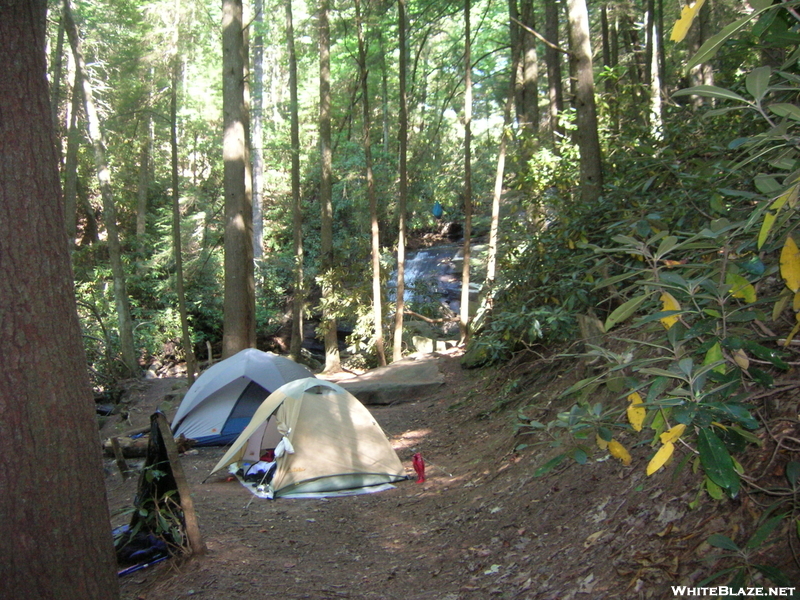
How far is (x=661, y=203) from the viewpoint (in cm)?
522

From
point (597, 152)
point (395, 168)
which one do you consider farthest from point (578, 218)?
point (395, 168)

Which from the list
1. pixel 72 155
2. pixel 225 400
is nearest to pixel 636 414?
pixel 225 400

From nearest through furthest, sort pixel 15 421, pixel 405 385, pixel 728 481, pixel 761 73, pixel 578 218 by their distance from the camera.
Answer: pixel 728 481, pixel 761 73, pixel 15 421, pixel 578 218, pixel 405 385

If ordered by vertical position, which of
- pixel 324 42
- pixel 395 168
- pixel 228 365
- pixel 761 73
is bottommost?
pixel 228 365

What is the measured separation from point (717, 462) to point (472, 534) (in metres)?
3.84

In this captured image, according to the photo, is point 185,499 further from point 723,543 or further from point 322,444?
point 723,543

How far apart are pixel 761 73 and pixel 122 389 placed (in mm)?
16426

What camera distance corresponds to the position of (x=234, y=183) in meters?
12.8

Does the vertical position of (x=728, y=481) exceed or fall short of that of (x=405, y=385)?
it exceeds it

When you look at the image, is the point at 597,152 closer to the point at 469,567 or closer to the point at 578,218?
the point at 578,218

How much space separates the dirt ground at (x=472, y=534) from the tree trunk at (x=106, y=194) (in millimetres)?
10304

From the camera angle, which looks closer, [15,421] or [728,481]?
[728,481]

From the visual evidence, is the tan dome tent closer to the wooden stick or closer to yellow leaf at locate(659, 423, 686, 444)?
the wooden stick

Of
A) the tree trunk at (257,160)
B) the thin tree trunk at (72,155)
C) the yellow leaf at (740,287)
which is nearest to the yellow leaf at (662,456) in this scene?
the yellow leaf at (740,287)
